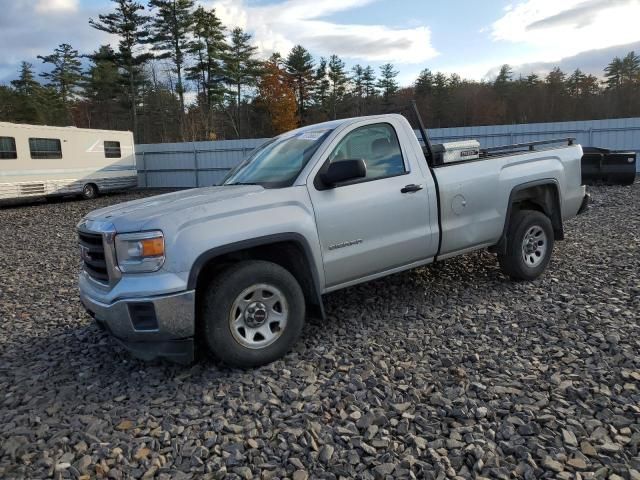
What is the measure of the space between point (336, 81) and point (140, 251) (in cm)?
5209

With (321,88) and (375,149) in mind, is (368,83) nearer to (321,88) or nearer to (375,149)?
(321,88)

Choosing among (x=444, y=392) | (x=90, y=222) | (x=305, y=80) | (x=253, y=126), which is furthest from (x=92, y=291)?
(x=305, y=80)

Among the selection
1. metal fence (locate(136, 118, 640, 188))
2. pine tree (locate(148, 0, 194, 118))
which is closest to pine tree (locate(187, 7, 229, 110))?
pine tree (locate(148, 0, 194, 118))

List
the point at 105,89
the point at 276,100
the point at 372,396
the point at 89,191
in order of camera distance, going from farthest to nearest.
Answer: the point at 276,100 → the point at 105,89 → the point at 89,191 → the point at 372,396

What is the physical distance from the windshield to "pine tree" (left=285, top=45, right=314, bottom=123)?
1841 inches

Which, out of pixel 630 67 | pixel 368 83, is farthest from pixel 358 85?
pixel 630 67

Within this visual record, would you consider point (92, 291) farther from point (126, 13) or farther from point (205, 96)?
point (205, 96)

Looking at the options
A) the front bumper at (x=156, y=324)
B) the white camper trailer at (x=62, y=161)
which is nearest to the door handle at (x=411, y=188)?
the front bumper at (x=156, y=324)

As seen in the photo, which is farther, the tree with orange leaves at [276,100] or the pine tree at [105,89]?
the tree with orange leaves at [276,100]

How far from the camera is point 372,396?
315cm

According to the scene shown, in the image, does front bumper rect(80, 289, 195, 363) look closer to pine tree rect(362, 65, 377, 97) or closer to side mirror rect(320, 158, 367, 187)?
side mirror rect(320, 158, 367, 187)

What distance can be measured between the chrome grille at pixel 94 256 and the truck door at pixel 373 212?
1662mm

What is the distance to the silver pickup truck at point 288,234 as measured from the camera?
323 cm

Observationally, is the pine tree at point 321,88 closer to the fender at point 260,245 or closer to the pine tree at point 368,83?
the pine tree at point 368,83
